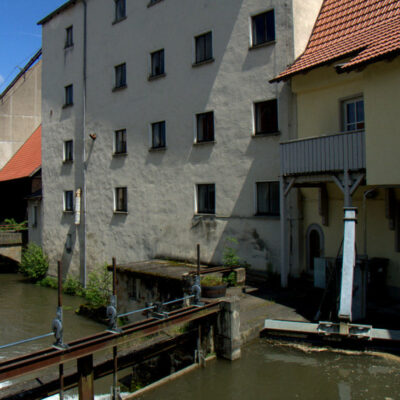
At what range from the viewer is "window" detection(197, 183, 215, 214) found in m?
16.8

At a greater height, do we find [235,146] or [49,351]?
[235,146]

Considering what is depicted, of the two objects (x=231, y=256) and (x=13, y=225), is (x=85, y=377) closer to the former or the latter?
(x=231, y=256)

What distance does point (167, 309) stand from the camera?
42.4 feet

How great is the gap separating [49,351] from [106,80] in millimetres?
17267

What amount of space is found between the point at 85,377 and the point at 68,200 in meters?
18.3

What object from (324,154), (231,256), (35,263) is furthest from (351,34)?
(35,263)

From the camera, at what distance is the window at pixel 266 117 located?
Result: 14.8 m

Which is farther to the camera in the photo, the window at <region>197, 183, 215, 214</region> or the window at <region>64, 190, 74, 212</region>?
the window at <region>64, 190, 74, 212</region>

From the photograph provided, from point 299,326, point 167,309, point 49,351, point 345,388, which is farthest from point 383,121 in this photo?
point 49,351

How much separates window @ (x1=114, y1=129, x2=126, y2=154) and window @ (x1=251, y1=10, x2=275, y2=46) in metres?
8.02

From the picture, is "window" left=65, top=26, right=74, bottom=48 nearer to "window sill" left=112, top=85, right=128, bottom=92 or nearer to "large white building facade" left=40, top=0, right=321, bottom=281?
"large white building facade" left=40, top=0, right=321, bottom=281

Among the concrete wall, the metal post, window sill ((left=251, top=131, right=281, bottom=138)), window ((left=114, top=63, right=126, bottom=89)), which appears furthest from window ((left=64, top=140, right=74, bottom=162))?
the metal post

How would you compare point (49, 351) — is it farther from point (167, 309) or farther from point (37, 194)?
point (37, 194)

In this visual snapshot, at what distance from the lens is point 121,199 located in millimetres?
20797
